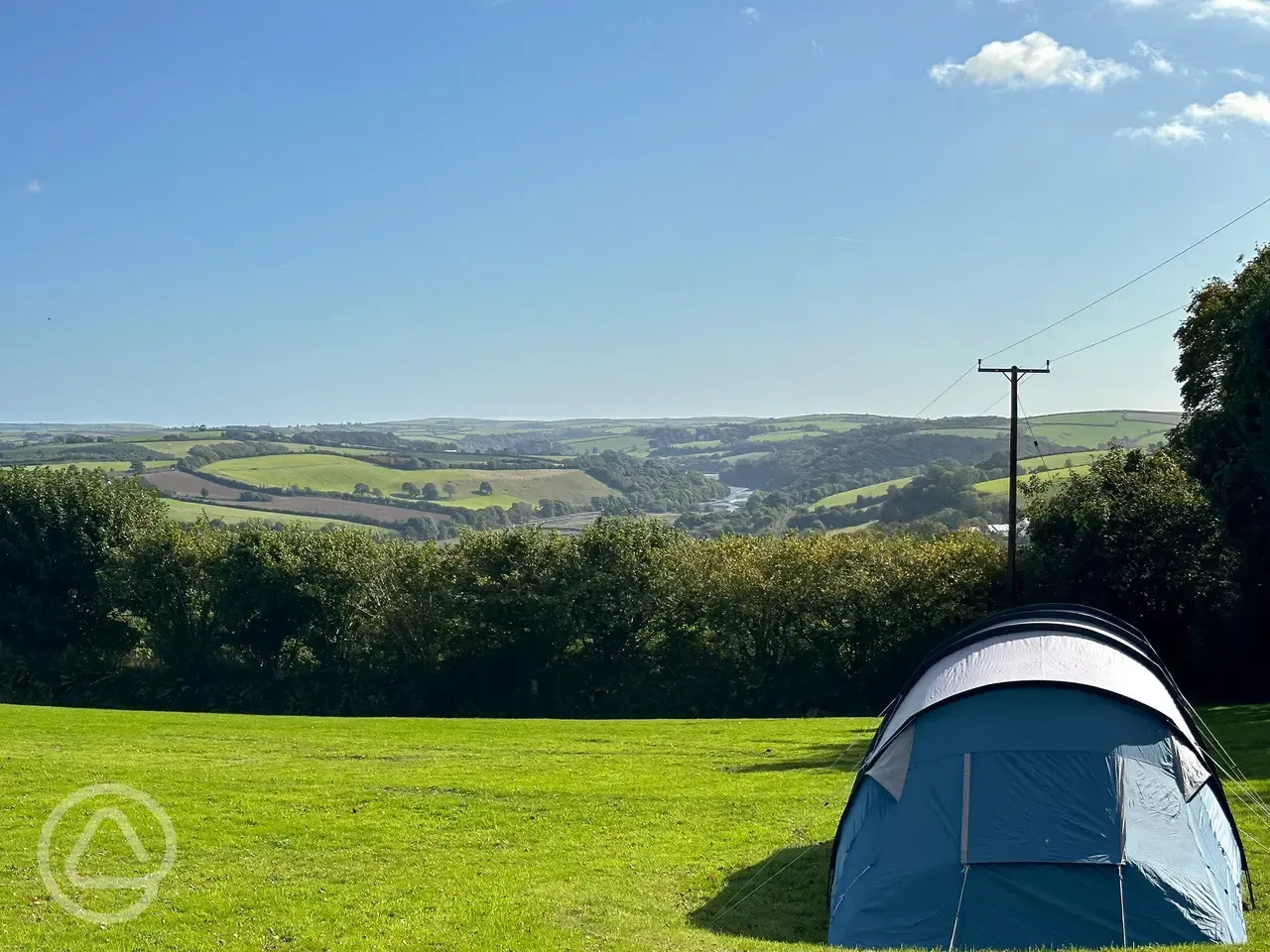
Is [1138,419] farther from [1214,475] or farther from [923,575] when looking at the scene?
[1214,475]

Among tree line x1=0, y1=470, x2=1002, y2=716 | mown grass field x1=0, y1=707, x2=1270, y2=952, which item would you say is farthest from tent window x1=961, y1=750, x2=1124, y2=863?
tree line x1=0, y1=470, x2=1002, y2=716

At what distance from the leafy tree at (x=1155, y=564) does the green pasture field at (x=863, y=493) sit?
176 ft

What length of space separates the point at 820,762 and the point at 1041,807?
12.8m

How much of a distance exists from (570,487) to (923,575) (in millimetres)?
83930

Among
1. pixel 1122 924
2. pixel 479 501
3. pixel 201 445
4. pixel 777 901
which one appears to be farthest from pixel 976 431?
pixel 1122 924

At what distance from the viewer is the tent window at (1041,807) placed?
1145 cm

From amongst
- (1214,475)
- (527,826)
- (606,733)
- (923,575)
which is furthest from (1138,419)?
(527,826)

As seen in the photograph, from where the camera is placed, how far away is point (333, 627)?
155ft

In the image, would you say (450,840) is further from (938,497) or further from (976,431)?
(976,431)

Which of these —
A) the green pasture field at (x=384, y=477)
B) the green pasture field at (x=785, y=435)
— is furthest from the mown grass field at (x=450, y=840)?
the green pasture field at (x=785, y=435)

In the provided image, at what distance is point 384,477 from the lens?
121000 millimetres

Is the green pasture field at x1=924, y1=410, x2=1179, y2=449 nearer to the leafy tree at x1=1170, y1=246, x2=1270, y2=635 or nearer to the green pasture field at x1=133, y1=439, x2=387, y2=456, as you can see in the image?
the leafy tree at x1=1170, y1=246, x2=1270, y2=635

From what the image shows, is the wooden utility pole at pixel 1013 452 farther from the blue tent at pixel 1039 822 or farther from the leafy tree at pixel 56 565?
the leafy tree at pixel 56 565

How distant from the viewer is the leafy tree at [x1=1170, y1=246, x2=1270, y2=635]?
90.1 ft
